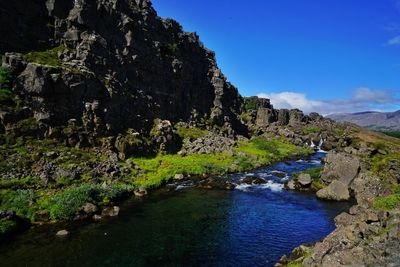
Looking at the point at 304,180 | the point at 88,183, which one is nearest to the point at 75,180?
the point at 88,183

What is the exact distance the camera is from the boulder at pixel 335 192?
200ft

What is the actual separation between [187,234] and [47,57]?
57292mm

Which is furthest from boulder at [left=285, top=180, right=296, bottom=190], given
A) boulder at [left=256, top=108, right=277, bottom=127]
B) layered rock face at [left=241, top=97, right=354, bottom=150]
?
boulder at [left=256, top=108, right=277, bottom=127]

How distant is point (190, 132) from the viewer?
115938mm

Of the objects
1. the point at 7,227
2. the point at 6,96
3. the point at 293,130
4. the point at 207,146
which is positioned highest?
the point at 6,96

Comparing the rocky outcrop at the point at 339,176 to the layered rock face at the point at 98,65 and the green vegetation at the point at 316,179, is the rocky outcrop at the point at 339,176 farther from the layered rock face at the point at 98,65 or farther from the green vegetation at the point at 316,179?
the layered rock face at the point at 98,65

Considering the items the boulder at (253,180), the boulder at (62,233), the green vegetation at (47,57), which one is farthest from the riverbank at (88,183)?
the green vegetation at (47,57)

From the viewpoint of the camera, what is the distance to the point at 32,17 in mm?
83750

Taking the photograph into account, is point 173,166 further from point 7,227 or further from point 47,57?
point 7,227

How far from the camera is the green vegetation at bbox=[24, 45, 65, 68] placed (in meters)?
75.7

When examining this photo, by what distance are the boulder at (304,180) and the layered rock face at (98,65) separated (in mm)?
A: 43412

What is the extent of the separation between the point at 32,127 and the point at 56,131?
458 centimetres

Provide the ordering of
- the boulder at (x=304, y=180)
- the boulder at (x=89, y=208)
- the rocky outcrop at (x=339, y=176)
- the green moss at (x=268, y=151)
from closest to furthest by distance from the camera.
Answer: the boulder at (x=89, y=208)
the rocky outcrop at (x=339, y=176)
the boulder at (x=304, y=180)
the green moss at (x=268, y=151)

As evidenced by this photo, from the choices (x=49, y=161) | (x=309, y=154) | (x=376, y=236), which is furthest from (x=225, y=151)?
(x=376, y=236)
